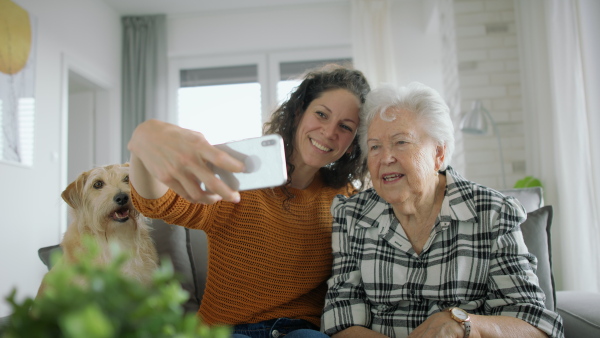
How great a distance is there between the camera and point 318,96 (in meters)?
1.61

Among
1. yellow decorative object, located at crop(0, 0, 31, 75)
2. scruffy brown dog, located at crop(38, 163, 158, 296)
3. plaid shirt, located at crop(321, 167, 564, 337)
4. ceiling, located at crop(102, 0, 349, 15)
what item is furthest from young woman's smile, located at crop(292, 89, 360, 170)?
ceiling, located at crop(102, 0, 349, 15)

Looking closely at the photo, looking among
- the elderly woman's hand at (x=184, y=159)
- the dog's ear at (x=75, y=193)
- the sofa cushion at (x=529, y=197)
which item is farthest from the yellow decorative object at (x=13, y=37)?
the sofa cushion at (x=529, y=197)

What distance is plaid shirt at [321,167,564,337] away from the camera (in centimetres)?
118

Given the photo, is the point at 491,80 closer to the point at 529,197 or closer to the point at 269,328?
the point at 529,197

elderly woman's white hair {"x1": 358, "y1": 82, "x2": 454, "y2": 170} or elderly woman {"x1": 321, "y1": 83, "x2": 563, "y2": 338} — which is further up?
elderly woman's white hair {"x1": 358, "y1": 82, "x2": 454, "y2": 170}

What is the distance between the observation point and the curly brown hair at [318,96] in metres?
1.61

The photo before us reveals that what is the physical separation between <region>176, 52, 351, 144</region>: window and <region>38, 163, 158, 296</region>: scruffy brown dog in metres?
4.05

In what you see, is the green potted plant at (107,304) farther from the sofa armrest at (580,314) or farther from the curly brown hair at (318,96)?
the sofa armrest at (580,314)

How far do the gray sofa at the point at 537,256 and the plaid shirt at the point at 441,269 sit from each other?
0.89ft

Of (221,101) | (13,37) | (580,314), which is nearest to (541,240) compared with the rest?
(580,314)

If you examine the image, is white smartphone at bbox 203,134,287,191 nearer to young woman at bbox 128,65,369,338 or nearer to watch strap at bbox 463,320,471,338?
young woman at bbox 128,65,369,338

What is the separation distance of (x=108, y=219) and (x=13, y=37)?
2.88 m

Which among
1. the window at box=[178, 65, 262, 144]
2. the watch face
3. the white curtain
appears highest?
the white curtain

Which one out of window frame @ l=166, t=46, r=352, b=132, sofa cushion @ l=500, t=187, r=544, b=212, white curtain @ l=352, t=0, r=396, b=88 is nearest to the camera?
sofa cushion @ l=500, t=187, r=544, b=212
